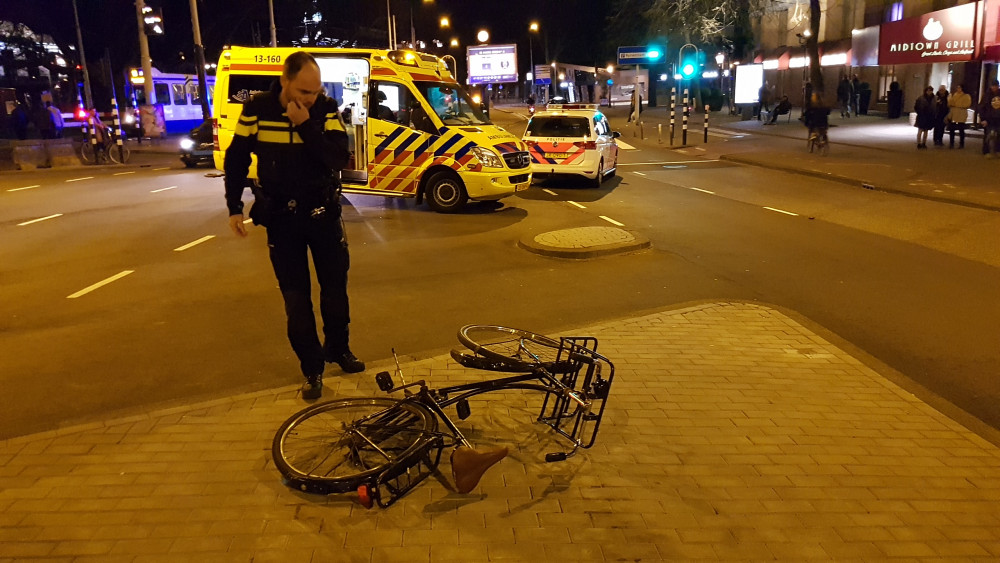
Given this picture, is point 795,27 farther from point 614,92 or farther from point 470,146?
point 470,146

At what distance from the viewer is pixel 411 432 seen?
410 cm

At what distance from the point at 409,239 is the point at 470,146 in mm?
2617

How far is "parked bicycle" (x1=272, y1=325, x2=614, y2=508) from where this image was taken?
377cm

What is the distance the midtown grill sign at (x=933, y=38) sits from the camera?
23219mm

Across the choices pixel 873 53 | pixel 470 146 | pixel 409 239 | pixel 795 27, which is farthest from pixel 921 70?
pixel 409 239

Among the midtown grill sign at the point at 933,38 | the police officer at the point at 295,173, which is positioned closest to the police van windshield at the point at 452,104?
the police officer at the point at 295,173

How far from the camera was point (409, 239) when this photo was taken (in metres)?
11.5

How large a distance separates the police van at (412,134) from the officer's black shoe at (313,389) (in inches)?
343

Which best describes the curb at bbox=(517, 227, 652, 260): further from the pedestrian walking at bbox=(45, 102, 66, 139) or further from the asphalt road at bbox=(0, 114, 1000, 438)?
the pedestrian walking at bbox=(45, 102, 66, 139)

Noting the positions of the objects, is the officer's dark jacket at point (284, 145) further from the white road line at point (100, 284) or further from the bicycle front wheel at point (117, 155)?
the bicycle front wheel at point (117, 155)

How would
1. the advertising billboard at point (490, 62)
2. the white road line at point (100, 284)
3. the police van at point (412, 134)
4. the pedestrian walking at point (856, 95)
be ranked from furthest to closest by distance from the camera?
1. the advertising billboard at point (490, 62)
2. the pedestrian walking at point (856, 95)
3. the police van at point (412, 134)
4. the white road line at point (100, 284)

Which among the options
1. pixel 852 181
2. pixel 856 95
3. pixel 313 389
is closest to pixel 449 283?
pixel 313 389

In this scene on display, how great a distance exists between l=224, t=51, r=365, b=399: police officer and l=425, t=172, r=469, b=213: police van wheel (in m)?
8.64

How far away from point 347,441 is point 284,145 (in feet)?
6.33
